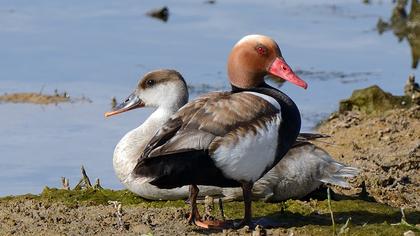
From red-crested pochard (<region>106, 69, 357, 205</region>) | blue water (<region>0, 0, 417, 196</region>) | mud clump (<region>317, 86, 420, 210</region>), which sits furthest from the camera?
blue water (<region>0, 0, 417, 196</region>)

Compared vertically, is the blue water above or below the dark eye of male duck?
below

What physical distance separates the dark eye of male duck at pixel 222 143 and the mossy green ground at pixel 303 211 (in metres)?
0.41

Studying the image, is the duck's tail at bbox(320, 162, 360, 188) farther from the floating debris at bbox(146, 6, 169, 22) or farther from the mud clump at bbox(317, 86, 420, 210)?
the floating debris at bbox(146, 6, 169, 22)

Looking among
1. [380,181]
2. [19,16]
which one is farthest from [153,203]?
[19,16]

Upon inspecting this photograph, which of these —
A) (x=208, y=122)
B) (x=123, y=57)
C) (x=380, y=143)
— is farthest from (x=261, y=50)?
(x=123, y=57)

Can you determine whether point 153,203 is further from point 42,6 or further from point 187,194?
point 42,6

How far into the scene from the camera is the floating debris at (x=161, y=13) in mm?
17578

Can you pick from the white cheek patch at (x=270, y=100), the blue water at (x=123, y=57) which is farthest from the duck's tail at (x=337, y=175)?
the blue water at (x=123, y=57)

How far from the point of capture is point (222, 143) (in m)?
7.64

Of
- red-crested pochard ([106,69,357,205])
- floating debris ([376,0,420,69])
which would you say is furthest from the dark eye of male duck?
floating debris ([376,0,420,69])

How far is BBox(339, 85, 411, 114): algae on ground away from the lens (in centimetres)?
1247

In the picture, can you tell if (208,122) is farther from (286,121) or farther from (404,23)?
(404,23)

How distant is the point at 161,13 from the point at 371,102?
226 inches

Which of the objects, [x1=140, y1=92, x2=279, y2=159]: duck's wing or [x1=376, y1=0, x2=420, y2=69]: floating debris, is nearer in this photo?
[x1=140, y1=92, x2=279, y2=159]: duck's wing
